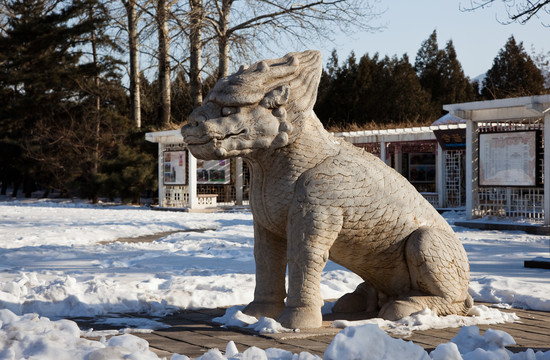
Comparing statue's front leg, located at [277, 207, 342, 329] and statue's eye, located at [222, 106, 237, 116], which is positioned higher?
statue's eye, located at [222, 106, 237, 116]

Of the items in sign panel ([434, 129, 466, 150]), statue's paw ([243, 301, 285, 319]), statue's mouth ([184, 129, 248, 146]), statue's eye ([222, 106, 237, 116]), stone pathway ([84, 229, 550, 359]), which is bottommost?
stone pathway ([84, 229, 550, 359])

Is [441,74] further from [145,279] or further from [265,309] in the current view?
[265,309]

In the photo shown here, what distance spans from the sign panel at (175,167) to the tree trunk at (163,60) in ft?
6.55

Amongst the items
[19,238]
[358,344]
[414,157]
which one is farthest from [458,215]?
[358,344]

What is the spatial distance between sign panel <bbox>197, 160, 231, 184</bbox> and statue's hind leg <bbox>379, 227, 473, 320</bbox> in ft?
64.4

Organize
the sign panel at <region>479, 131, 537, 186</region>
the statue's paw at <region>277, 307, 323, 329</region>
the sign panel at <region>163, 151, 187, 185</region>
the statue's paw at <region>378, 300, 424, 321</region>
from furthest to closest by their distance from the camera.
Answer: the sign panel at <region>163, 151, 187, 185</region>, the sign panel at <region>479, 131, 537, 186</region>, the statue's paw at <region>378, 300, 424, 321</region>, the statue's paw at <region>277, 307, 323, 329</region>

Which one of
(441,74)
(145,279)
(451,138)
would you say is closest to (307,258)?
(145,279)

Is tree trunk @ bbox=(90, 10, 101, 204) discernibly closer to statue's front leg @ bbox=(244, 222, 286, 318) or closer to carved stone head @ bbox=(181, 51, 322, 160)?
statue's front leg @ bbox=(244, 222, 286, 318)

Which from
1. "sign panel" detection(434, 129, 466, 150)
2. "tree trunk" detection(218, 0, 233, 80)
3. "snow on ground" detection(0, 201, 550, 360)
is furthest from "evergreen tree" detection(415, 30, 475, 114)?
"snow on ground" detection(0, 201, 550, 360)

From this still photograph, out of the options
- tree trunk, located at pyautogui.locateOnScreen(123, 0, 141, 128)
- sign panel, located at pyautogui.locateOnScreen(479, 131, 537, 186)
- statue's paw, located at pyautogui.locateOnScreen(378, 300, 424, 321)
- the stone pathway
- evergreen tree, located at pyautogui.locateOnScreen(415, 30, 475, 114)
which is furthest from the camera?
evergreen tree, located at pyautogui.locateOnScreen(415, 30, 475, 114)

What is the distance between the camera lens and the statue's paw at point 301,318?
4.00 meters

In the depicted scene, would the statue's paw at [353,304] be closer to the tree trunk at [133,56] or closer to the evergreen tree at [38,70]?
the tree trunk at [133,56]

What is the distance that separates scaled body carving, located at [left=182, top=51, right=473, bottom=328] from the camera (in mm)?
4055

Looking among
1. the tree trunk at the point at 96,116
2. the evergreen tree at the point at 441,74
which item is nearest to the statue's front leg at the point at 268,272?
the tree trunk at the point at 96,116
